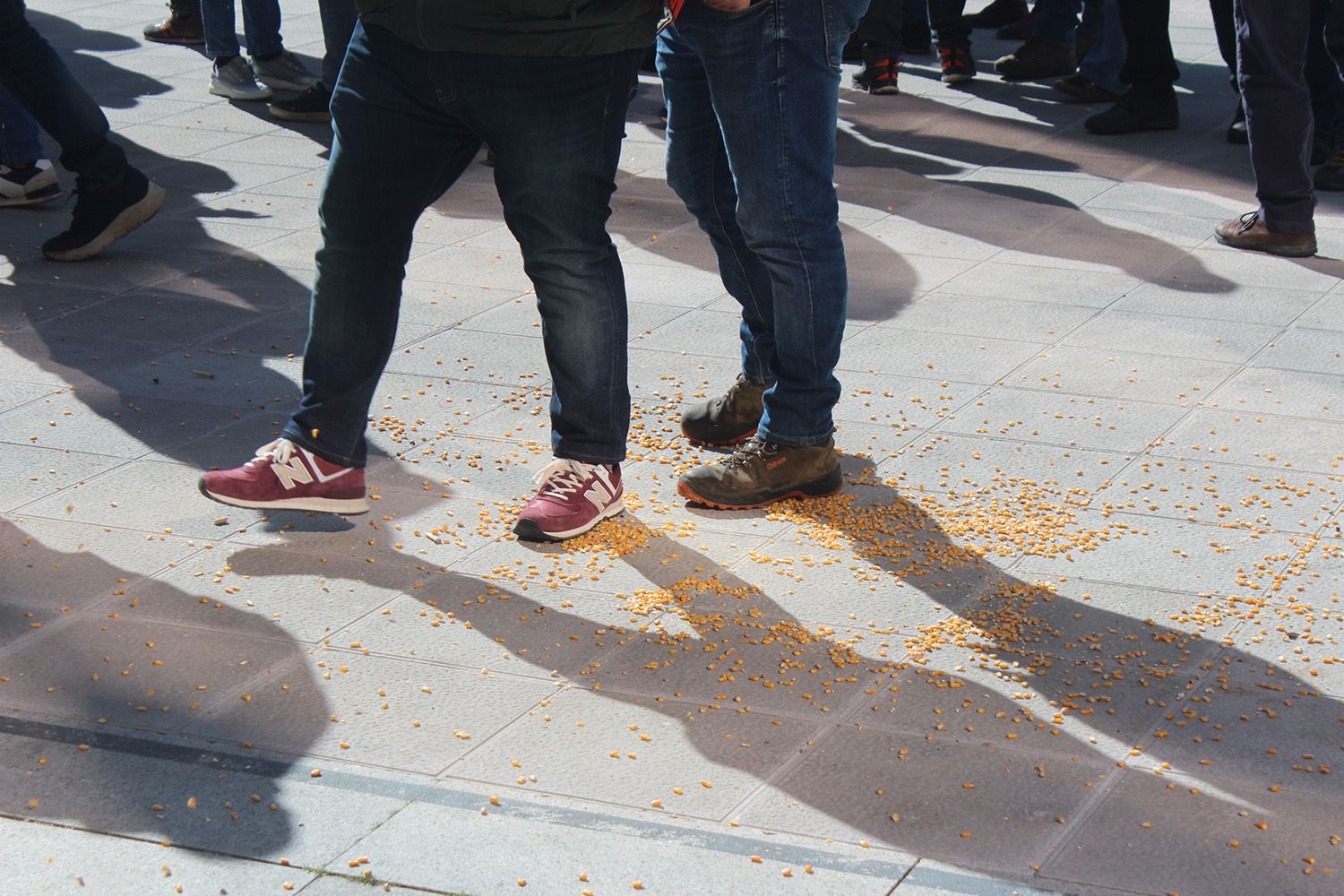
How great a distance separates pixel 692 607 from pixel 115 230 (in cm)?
356

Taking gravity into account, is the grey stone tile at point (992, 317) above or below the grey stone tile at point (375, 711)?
below

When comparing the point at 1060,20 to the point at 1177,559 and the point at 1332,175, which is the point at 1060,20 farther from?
the point at 1177,559

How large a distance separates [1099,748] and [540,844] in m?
0.99

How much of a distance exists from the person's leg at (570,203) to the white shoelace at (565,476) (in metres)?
0.02

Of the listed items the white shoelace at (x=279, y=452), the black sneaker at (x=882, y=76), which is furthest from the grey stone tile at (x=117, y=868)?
the black sneaker at (x=882, y=76)

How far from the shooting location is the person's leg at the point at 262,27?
920 centimetres

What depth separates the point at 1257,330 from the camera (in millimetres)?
5305

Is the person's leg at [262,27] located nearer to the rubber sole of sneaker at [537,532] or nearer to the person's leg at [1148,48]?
the person's leg at [1148,48]

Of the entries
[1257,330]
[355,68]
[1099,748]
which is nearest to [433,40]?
[355,68]

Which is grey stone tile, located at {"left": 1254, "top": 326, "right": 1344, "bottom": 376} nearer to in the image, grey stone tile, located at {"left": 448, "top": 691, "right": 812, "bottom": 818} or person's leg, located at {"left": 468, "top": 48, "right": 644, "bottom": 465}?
person's leg, located at {"left": 468, "top": 48, "right": 644, "bottom": 465}

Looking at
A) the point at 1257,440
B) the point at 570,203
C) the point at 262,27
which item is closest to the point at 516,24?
the point at 570,203

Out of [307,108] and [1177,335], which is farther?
[307,108]

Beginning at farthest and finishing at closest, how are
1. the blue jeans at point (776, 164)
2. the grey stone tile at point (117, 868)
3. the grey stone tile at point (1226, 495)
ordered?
1. the grey stone tile at point (1226, 495)
2. the blue jeans at point (776, 164)
3. the grey stone tile at point (117, 868)

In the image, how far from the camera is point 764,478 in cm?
400
